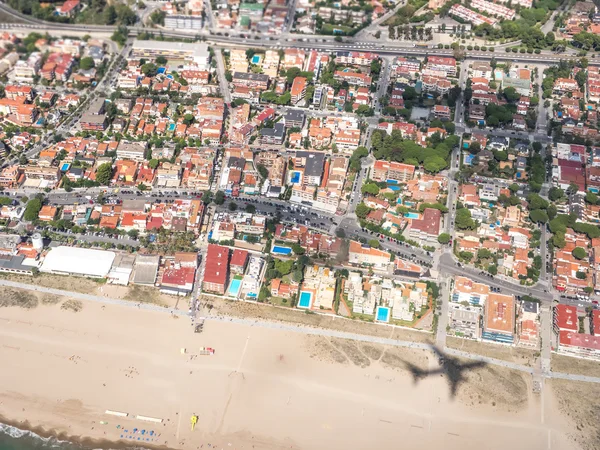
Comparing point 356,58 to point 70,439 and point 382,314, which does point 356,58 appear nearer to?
point 382,314

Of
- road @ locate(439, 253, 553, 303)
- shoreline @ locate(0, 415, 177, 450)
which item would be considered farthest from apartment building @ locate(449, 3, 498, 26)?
shoreline @ locate(0, 415, 177, 450)

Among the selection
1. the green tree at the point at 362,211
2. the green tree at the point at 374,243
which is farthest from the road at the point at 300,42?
the green tree at the point at 374,243

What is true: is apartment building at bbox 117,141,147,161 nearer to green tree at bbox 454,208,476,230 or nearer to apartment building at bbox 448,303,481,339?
green tree at bbox 454,208,476,230

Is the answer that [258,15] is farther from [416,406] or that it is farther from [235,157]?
[416,406]

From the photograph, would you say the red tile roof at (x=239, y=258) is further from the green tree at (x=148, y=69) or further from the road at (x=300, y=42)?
the road at (x=300, y=42)

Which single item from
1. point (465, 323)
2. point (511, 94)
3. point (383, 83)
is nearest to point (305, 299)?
point (465, 323)

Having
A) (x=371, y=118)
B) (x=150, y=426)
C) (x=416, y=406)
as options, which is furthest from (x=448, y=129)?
(x=150, y=426)
